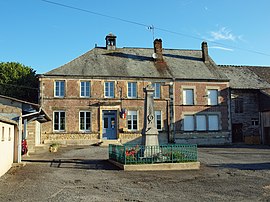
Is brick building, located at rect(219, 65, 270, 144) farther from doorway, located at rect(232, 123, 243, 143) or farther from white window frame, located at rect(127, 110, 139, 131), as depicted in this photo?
white window frame, located at rect(127, 110, 139, 131)

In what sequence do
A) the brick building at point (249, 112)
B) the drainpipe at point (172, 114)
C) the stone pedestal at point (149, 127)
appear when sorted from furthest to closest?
the brick building at point (249, 112), the drainpipe at point (172, 114), the stone pedestal at point (149, 127)

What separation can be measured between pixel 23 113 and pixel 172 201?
1051cm

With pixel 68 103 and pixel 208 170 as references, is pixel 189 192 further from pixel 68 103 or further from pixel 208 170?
pixel 68 103

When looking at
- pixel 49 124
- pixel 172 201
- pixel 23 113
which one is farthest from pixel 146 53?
pixel 172 201

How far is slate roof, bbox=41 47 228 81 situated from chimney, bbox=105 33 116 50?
0.46 metres

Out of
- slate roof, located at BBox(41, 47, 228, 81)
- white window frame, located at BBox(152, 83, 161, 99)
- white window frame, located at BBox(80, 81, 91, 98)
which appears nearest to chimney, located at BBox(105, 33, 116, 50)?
slate roof, located at BBox(41, 47, 228, 81)

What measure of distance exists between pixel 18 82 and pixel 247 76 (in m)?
24.3

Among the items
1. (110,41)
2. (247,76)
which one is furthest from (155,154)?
(247,76)

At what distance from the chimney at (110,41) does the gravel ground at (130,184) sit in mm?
18616

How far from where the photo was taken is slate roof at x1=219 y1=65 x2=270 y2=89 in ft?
98.6

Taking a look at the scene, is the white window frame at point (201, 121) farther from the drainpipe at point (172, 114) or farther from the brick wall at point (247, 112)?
the brick wall at point (247, 112)

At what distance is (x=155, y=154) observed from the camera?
13.2m

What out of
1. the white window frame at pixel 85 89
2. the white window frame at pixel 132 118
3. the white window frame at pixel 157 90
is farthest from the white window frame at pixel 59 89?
the white window frame at pixel 157 90

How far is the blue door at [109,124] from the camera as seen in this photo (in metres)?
Answer: 26.2
